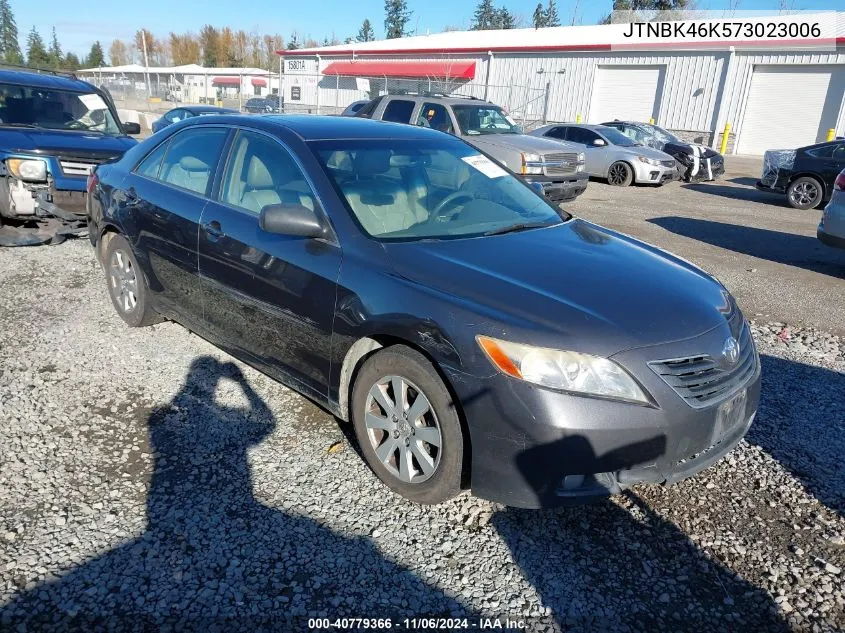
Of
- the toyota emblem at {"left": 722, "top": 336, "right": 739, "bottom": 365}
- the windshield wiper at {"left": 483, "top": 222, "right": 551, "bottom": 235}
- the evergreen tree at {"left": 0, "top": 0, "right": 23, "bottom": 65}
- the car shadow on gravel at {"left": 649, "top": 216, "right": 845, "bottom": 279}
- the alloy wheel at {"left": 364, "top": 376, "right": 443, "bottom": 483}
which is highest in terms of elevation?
the evergreen tree at {"left": 0, "top": 0, "right": 23, "bottom": 65}

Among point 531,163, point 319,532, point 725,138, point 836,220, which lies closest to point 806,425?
point 319,532

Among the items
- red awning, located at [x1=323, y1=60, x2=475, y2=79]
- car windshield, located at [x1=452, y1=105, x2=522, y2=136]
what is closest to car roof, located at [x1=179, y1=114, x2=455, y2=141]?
car windshield, located at [x1=452, y1=105, x2=522, y2=136]

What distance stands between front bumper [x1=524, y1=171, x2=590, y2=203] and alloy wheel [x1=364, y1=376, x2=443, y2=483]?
27.5 feet

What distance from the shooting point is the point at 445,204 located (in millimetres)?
3691

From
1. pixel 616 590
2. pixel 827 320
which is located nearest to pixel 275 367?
pixel 616 590

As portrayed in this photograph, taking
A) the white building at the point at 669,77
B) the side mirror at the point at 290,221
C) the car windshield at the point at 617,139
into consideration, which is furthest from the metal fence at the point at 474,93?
the side mirror at the point at 290,221

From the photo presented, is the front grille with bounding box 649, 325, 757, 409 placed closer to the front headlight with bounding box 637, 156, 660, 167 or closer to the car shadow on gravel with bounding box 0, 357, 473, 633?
the car shadow on gravel with bounding box 0, 357, 473, 633

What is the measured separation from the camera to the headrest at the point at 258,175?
370 cm

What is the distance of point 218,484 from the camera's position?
10.1ft

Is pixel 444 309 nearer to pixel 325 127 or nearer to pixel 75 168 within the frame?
pixel 325 127

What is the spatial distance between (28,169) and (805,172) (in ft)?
46.0

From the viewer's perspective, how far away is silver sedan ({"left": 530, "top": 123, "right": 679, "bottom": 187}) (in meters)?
15.9

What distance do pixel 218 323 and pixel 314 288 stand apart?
1058 millimetres

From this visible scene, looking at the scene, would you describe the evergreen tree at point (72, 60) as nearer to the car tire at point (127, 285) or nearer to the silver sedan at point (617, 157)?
the silver sedan at point (617, 157)
